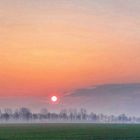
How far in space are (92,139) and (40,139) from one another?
748 cm

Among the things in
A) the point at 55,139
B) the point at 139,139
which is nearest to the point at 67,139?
the point at 55,139

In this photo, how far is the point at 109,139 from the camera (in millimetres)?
60375

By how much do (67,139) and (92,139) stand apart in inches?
141

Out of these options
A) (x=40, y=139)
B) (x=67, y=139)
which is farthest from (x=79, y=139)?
(x=40, y=139)

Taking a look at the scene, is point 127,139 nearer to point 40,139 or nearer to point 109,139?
point 109,139

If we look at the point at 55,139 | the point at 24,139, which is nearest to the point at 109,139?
the point at 55,139

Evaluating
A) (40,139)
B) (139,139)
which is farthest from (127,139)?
(40,139)

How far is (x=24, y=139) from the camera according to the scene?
61250 mm

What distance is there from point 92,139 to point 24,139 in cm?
963

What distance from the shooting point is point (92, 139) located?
198 ft

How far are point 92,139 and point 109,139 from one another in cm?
238

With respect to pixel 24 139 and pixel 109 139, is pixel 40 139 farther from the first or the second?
pixel 109 139

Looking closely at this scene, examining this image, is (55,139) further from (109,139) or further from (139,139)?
(139,139)

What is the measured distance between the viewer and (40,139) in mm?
61719
